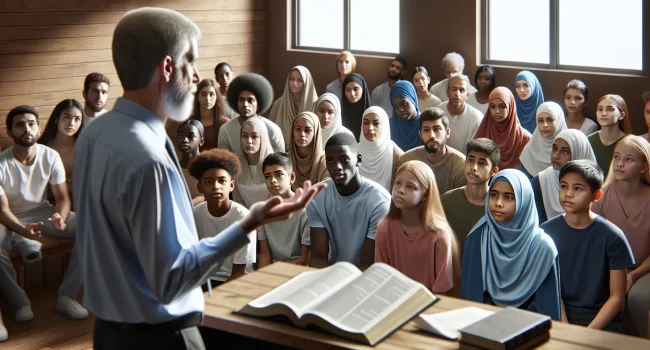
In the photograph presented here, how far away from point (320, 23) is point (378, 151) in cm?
469

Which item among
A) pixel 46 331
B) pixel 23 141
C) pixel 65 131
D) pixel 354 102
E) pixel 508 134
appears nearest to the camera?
pixel 46 331

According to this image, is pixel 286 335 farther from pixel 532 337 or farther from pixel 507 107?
pixel 507 107

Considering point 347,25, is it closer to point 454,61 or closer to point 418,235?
point 454,61

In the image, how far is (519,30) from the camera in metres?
9.59

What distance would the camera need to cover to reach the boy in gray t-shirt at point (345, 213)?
17.2 ft

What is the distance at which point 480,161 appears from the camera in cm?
541

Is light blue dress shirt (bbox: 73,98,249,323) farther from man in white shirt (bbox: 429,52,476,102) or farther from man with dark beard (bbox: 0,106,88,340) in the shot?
man in white shirt (bbox: 429,52,476,102)

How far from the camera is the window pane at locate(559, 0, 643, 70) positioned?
8.78 metres

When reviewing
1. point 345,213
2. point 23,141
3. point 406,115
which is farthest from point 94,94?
point 345,213

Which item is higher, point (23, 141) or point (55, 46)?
point (55, 46)

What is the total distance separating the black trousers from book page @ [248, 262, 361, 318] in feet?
1.97

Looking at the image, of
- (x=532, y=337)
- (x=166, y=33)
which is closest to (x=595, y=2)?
(x=532, y=337)

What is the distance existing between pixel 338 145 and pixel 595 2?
15.2 ft

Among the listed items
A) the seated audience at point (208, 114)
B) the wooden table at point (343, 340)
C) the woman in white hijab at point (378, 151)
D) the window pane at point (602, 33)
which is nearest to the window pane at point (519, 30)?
the window pane at point (602, 33)
